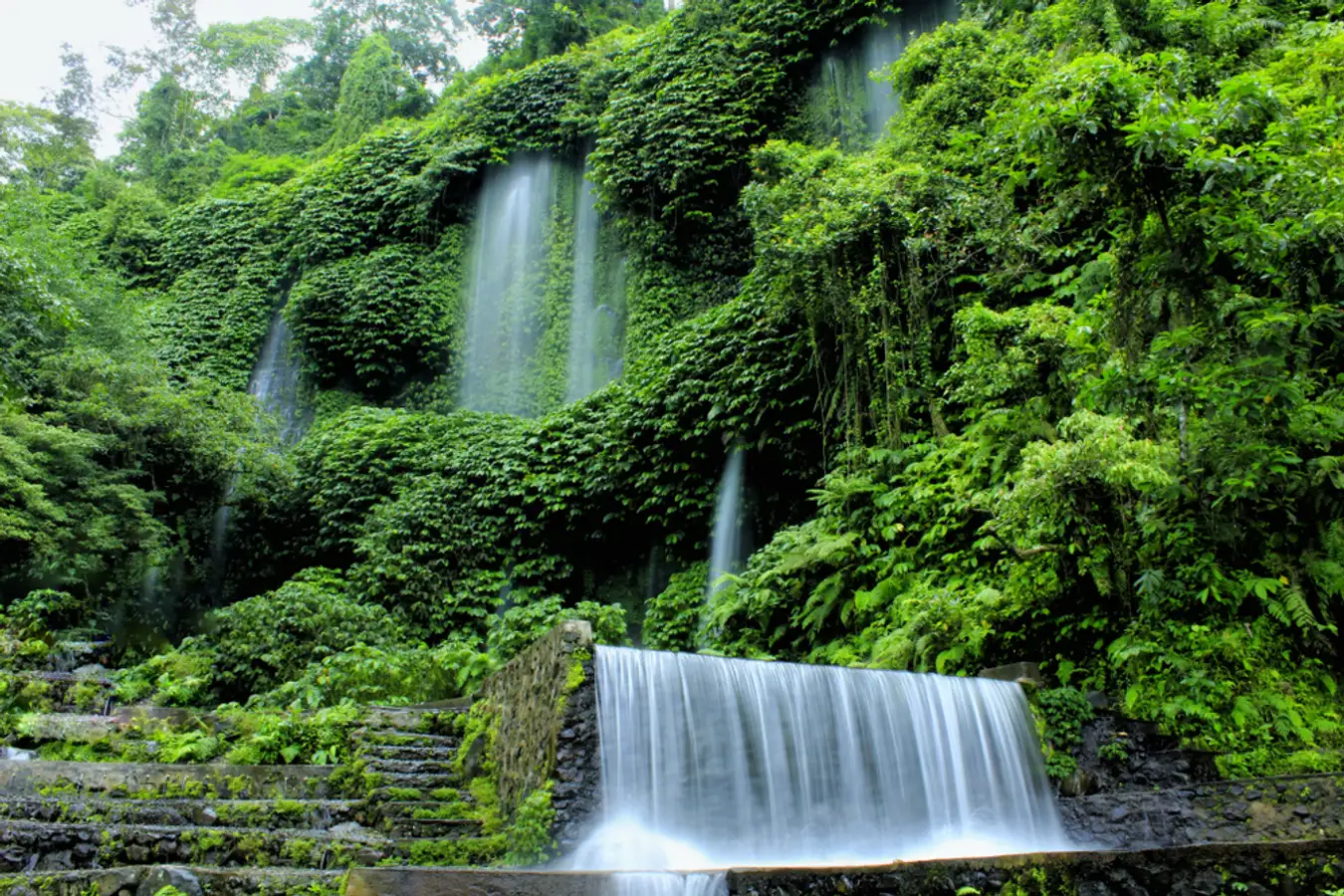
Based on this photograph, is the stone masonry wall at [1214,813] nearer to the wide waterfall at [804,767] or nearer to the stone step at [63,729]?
the wide waterfall at [804,767]

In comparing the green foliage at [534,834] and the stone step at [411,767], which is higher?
the stone step at [411,767]

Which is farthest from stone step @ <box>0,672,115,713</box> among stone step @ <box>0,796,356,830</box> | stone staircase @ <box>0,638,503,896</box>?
stone step @ <box>0,796,356,830</box>

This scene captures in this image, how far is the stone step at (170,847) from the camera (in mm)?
4773

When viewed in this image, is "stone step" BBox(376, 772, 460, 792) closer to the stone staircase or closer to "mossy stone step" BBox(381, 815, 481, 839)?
the stone staircase

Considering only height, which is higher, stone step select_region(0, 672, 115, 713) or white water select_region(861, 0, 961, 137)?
white water select_region(861, 0, 961, 137)

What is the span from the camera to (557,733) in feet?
18.1

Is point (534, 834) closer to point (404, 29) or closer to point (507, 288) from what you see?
point (507, 288)

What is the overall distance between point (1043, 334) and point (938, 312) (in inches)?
117

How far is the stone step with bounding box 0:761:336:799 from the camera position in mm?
5980

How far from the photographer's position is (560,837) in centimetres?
526

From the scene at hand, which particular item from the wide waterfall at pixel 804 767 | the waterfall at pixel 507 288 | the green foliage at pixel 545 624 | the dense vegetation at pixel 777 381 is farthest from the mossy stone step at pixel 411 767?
the waterfall at pixel 507 288

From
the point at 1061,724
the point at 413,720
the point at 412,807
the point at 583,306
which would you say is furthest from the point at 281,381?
the point at 1061,724

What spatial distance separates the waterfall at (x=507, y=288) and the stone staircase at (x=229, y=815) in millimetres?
12369

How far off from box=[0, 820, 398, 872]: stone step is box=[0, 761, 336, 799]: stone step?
1.03 metres
